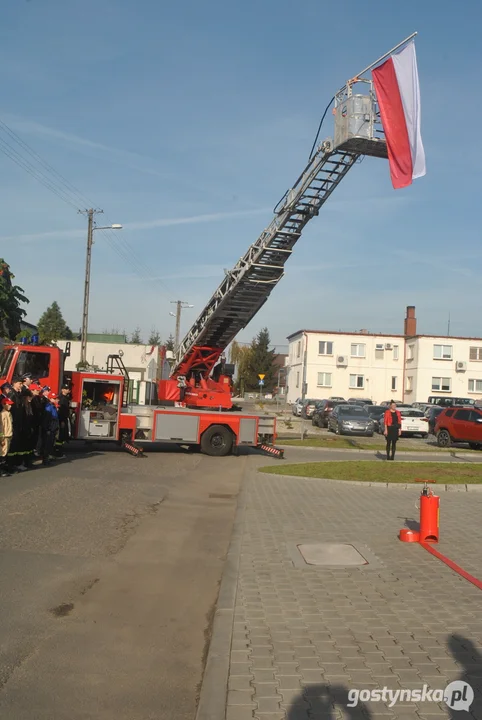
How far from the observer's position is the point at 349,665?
452 cm

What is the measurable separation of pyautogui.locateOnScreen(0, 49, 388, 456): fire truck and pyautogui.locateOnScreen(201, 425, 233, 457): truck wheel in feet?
0.09

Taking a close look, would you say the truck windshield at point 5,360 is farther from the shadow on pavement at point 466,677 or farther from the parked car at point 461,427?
the parked car at point 461,427

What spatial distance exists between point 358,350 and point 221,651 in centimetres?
5955

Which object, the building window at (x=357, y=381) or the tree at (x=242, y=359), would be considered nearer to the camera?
the building window at (x=357, y=381)

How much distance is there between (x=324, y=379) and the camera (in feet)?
206

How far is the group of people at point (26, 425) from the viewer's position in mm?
13180

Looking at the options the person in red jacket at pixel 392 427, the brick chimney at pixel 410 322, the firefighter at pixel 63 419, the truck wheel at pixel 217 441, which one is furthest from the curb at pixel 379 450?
the brick chimney at pixel 410 322

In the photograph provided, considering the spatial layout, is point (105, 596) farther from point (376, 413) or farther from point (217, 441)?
point (376, 413)

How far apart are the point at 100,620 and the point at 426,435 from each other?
100ft

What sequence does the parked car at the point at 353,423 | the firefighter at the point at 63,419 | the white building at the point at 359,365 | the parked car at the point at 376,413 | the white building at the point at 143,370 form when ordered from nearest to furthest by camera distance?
the firefighter at the point at 63,419 < the white building at the point at 143,370 < the parked car at the point at 353,423 < the parked car at the point at 376,413 < the white building at the point at 359,365

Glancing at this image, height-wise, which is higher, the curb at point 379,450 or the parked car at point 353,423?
the parked car at point 353,423

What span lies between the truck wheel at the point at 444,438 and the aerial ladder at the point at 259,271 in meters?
10.9

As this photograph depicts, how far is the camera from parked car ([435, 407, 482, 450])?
25547 millimetres

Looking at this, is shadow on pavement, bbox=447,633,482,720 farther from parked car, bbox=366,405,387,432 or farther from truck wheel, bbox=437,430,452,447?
parked car, bbox=366,405,387,432
